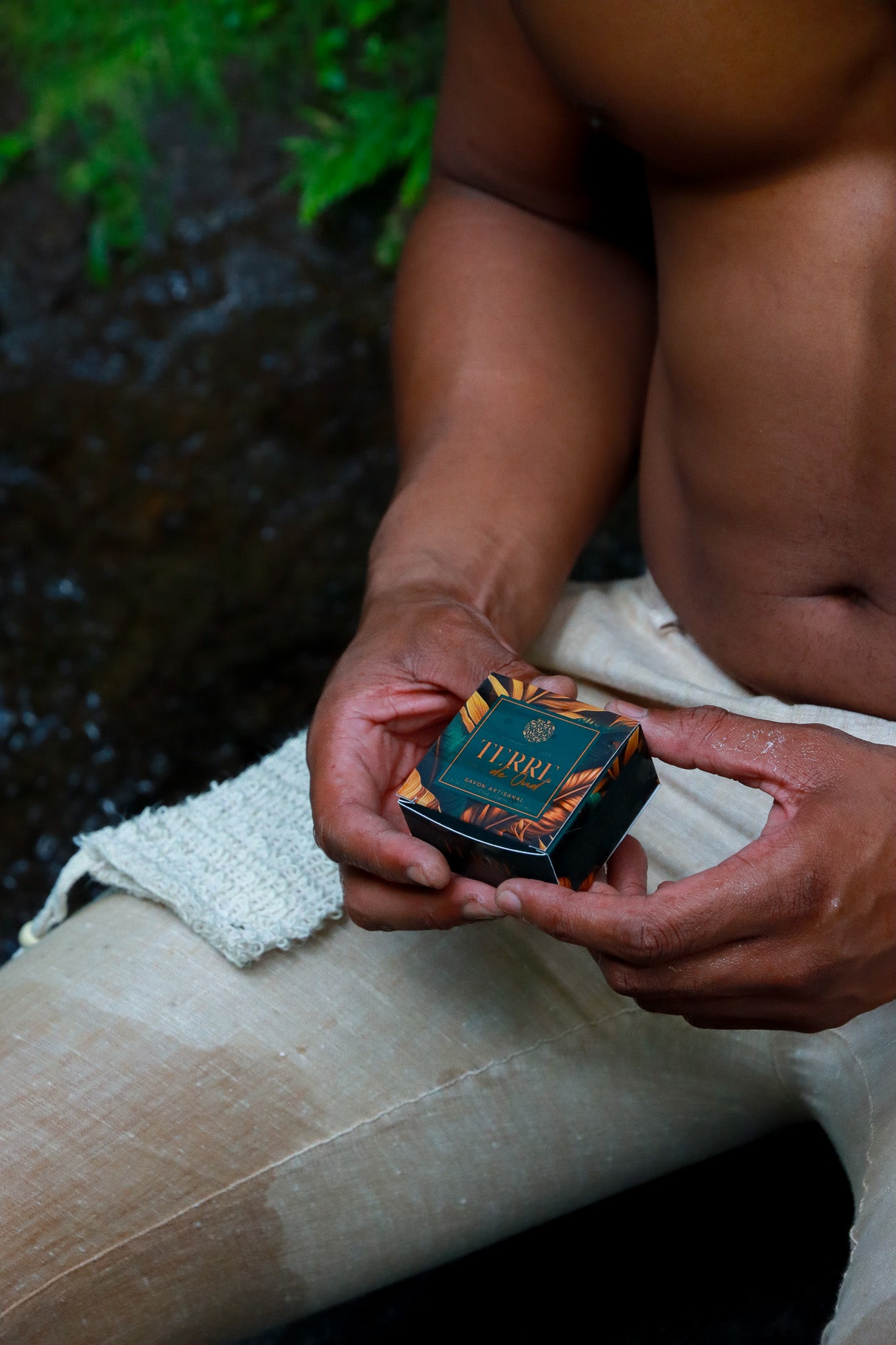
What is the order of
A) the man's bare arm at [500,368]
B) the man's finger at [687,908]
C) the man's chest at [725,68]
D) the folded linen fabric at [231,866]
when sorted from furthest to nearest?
the man's bare arm at [500,368] → the folded linen fabric at [231,866] → the man's chest at [725,68] → the man's finger at [687,908]

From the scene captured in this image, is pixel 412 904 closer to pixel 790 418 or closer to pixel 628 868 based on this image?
pixel 628 868

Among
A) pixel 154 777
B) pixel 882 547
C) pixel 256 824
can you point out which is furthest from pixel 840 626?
pixel 154 777

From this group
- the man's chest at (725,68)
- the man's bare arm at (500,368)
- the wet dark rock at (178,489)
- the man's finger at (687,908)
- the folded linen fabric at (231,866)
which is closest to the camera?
the man's finger at (687,908)

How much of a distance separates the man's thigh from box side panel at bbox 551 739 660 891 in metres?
0.20

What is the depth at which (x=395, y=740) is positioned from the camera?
0.89 metres

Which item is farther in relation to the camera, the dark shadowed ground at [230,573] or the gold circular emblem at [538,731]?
the dark shadowed ground at [230,573]

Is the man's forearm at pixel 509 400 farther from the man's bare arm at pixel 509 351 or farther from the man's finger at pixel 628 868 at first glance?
the man's finger at pixel 628 868

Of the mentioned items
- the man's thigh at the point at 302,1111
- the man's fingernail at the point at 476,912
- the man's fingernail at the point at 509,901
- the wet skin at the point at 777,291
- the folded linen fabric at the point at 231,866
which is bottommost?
the man's thigh at the point at 302,1111

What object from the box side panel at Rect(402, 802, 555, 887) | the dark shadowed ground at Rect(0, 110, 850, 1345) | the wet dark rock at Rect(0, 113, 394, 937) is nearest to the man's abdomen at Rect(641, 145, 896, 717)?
the box side panel at Rect(402, 802, 555, 887)

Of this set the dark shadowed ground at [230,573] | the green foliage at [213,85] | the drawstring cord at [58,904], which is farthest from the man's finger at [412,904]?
the green foliage at [213,85]

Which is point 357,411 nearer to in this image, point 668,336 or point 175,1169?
point 668,336

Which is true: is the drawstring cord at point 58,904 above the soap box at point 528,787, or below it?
below

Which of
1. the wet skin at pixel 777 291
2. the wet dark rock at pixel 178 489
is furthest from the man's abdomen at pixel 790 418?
the wet dark rock at pixel 178 489

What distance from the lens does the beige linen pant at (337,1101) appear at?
82 centimetres
